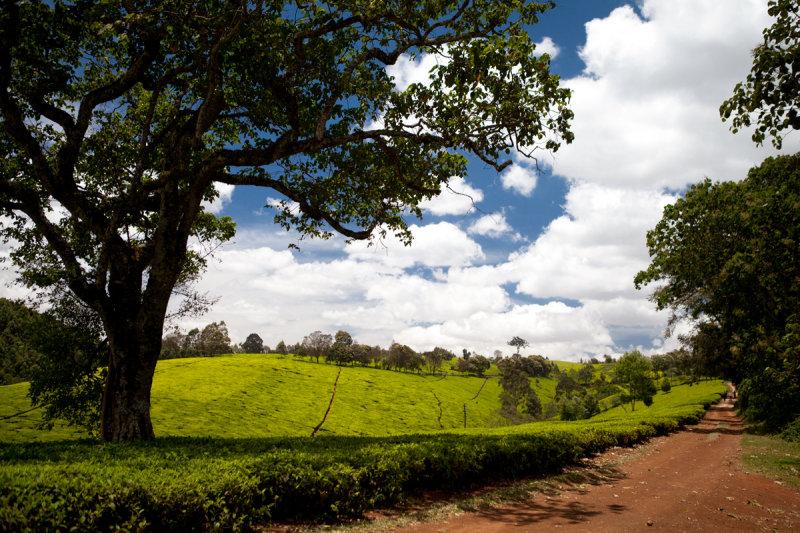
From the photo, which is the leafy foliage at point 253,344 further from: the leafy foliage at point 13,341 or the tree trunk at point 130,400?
the tree trunk at point 130,400

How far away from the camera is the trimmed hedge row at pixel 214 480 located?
6.22 m

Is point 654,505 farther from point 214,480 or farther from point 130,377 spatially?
point 130,377

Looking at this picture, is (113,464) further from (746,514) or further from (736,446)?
(736,446)

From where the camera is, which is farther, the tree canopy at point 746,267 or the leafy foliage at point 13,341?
the tree canopy at point 746,267

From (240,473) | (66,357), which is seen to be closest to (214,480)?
(240,473)

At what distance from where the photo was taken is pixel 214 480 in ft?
25.2

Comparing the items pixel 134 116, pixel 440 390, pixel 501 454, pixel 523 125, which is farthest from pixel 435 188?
pixel 440 390

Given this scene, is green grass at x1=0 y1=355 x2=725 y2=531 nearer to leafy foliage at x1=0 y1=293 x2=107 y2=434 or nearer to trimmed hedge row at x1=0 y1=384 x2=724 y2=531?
trimmed hedge row at x1=0 y1=384 x2=724 y2=531

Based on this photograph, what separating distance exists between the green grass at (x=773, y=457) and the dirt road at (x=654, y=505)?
0.89 metres

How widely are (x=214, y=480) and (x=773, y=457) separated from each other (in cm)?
2524

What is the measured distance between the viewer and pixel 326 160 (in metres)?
17.9

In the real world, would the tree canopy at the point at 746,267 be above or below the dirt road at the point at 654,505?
above

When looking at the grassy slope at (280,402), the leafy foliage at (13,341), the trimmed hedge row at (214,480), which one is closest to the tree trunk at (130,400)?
the trimmed hedge row at (214,480)

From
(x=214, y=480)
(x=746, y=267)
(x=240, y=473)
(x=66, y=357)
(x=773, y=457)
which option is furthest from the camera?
(x=746, y=267)
